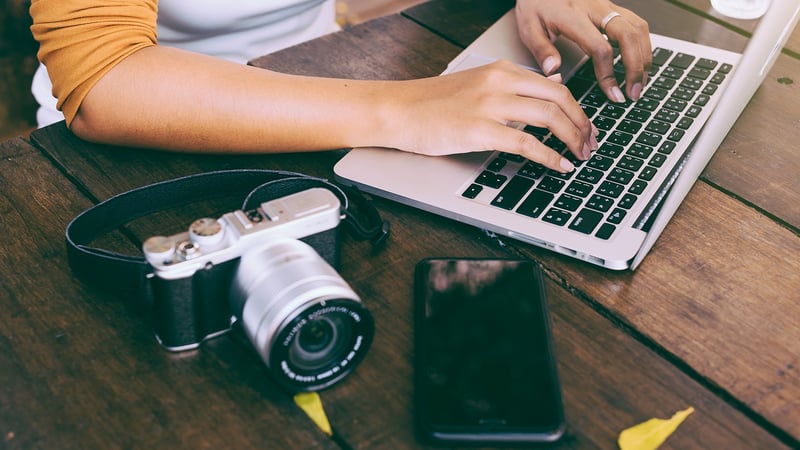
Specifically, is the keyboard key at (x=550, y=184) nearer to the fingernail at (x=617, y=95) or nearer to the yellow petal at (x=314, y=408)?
the fingernail at (x=617, y=95)

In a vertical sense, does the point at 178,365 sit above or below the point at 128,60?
below

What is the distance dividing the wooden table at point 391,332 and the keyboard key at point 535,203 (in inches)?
1.4

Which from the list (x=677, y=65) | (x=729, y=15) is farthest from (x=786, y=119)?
(x=729, y=15)

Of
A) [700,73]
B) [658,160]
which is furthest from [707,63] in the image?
[658,160]

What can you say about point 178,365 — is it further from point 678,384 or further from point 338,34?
point 338,34

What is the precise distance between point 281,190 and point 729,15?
0.74m

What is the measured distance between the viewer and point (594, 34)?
2.90ft

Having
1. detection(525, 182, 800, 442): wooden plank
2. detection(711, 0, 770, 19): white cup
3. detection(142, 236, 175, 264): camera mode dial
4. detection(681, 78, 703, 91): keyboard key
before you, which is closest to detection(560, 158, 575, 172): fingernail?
detection(525, 182, 800, 442): wooden plank

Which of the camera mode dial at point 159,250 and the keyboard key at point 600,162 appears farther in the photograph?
the keyboard key at point 600,162

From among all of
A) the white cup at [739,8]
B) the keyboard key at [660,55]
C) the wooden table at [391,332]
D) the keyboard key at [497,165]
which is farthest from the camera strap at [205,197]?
the white cup at [739,8]

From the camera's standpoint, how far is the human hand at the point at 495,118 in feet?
2.41

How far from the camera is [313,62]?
93 cm

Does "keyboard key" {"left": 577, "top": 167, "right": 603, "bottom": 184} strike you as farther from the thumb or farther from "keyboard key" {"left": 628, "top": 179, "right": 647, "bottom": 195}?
the thumb

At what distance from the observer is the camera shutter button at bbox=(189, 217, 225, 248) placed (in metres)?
0.53
